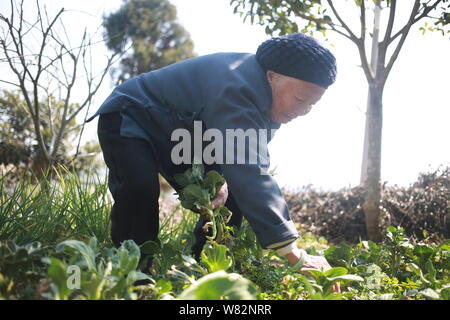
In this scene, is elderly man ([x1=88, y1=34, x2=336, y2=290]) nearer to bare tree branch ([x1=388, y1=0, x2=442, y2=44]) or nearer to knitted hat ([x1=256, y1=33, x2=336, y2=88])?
knitted hat ([x1=256, y1=33, x2=336, y2=88])

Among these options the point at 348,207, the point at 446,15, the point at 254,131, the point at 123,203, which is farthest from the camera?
the point at 348,207

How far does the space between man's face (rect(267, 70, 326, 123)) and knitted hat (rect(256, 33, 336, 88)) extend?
26mm

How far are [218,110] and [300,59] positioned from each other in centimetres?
46

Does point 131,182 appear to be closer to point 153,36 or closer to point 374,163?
point 374,163

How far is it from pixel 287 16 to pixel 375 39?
3.24 m

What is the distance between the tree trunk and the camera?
373 centimetres

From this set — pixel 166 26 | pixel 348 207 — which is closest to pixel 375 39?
pixel 348 207

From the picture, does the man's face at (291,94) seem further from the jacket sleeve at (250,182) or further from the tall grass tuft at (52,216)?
the tall grass tuft at (52,216)

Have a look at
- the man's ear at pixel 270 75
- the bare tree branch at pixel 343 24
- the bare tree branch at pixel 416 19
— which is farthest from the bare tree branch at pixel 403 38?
the man's ear at pixel 270 75

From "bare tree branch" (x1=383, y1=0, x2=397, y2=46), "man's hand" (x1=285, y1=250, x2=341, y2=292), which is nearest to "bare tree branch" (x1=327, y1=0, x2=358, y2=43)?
"bare tree branch" (x1=383, y1=0, x2=397, y2=46)

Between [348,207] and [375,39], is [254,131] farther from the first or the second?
[375,39]
